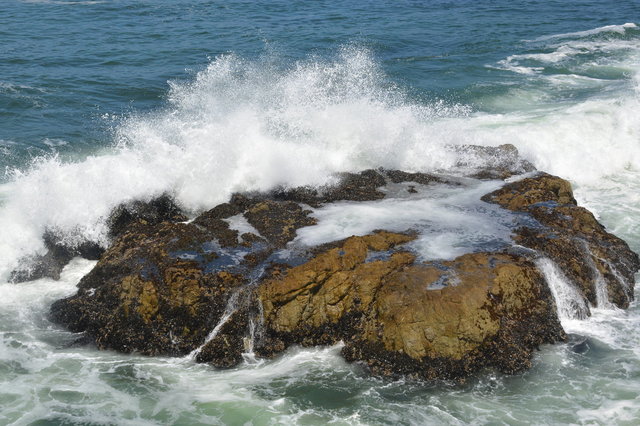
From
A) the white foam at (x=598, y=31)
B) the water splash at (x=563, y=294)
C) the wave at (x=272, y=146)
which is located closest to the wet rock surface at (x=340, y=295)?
the water splash at (x=563, y=294)

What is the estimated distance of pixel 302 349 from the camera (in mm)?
7898

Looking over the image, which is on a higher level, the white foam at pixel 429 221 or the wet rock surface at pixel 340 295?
the white foam at pixel 429 221

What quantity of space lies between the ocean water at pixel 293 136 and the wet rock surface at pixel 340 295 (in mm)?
240

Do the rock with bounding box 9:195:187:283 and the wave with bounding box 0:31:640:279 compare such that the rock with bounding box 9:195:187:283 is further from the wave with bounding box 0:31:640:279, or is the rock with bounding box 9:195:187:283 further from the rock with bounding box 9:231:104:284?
the wave with bounding box 0:31:640:279

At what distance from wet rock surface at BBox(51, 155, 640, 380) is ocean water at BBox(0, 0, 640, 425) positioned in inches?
9.4

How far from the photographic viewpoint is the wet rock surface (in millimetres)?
7543

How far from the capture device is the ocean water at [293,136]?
7188 mm

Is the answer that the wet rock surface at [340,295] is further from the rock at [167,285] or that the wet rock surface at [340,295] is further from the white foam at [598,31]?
the white foam at [598,31]

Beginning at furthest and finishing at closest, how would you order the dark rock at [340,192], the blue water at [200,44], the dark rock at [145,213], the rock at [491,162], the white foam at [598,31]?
the white foam at [598,31]
the blue water at [200,44]
the rock at [491,162]
the dark rock at [340,192]
the dark rock at [145,213]

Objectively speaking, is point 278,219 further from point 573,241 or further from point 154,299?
point 573,241

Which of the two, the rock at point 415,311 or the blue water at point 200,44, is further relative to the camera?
the blue water at point 200,44

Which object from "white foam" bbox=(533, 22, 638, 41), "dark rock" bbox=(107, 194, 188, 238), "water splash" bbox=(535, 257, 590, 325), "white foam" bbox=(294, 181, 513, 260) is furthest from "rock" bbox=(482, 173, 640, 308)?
"white foam" bbox=(533, 22, 638, 41)

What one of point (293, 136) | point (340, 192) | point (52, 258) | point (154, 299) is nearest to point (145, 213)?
point (52, 258)

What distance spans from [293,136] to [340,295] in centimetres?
560
